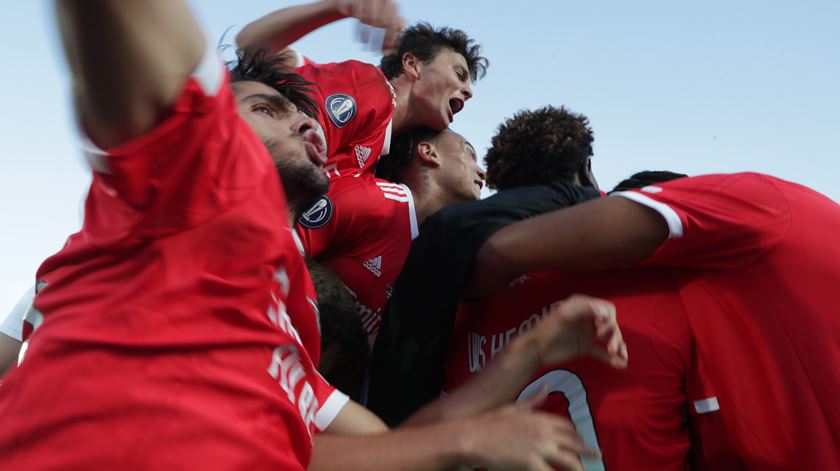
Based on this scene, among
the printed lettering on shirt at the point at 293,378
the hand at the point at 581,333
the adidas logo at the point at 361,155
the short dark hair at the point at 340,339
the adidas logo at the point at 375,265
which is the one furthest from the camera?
the adidas logo at the point at 361,155

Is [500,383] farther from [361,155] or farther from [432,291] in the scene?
[361,155]

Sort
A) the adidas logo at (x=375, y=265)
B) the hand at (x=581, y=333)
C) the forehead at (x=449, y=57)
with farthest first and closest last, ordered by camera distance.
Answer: the forehead at (x=449, y=57), the adidas logo at (x=375, y=265), the hand at (x=581, y=333)

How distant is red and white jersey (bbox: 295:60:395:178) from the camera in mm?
4281

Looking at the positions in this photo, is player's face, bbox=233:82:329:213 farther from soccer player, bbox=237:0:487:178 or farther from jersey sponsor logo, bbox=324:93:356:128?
jersey sponsor logo, bbox=324:93:356:128

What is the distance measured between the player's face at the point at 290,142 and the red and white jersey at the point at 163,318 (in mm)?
605

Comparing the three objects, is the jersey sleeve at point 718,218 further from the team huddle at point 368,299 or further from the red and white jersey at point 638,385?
the red and white jersey at point 638,385

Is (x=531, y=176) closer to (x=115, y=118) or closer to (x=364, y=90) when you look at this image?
(x=364, y=90)

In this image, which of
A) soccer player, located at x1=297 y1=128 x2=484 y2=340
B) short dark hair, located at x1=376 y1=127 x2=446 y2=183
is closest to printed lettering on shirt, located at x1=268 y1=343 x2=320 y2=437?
soccer player, located at x1=297 y1=128 x2=484 y2=340

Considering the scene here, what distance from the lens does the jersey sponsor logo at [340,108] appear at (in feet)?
14.0

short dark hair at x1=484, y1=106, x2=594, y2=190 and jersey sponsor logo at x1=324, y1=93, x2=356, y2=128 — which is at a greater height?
short dark hair at x1=484, y1=106, x2=594, y2=190

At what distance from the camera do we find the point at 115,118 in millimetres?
1235

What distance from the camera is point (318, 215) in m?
3.91

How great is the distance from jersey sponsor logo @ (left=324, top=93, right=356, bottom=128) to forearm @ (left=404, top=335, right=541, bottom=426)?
2.41 m

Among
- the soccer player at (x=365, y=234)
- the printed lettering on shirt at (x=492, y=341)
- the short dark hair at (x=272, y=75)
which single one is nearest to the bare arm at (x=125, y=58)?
the printed lettering on shirt at (x=492, y=341)
